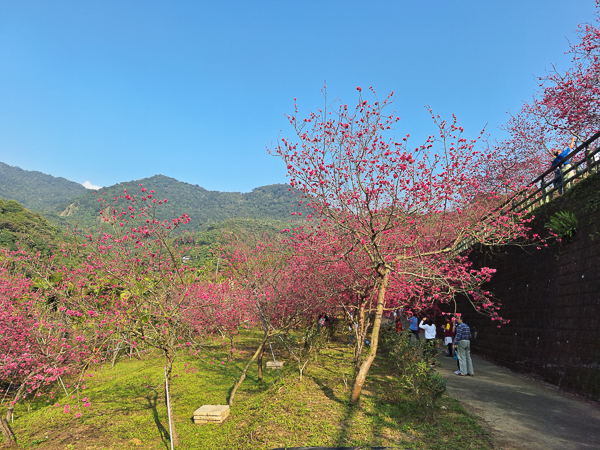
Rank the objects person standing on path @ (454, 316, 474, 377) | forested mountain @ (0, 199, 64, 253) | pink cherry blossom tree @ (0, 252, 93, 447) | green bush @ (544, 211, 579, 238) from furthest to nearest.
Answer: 1. forested mountain @ (0, 199, 64, 253)
2. person standing on path @ (454, 316, 474, 377)
3. green bush @ (544, 211, 579, 238)
4. pink cherry blossom tree @ (0, 252, 93, 447)

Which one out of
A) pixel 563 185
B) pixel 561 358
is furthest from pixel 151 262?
pixel 563 185

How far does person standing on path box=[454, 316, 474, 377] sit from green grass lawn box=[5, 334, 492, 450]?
82.3 inches

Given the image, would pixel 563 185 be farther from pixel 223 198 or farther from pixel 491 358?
pixel 223 198

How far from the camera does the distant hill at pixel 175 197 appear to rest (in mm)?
120500

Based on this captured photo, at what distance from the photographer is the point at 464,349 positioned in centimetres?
1056

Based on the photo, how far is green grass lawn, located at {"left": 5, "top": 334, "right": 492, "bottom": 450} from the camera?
589cm

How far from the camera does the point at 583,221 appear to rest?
30.1 ft

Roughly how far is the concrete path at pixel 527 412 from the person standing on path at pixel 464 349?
30cm

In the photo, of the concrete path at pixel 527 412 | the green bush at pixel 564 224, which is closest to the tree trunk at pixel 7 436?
the concrete path at pixel 527 412

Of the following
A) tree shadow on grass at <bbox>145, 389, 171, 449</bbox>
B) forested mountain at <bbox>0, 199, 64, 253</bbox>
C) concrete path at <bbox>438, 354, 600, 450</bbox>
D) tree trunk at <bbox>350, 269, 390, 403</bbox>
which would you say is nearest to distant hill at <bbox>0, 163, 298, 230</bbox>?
forested mountain at <bbox>0, 199, 64, 253</bbox>

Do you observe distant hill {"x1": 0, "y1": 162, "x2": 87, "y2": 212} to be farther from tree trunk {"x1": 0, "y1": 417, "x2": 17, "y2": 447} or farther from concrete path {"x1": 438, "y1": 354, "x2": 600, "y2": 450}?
concrete path {"x1": 438, "y1": 354, "x2": 600, "y2": 450}

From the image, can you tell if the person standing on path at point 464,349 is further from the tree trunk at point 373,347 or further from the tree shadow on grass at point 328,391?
the tree trunk at point 373,347

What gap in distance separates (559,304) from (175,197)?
155840mm

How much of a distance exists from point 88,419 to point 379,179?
863 cm
